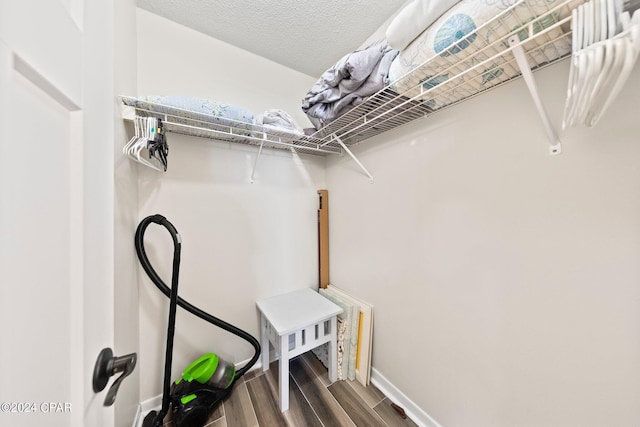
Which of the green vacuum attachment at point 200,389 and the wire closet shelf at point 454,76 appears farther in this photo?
the green vacuum attachment at point 200,389

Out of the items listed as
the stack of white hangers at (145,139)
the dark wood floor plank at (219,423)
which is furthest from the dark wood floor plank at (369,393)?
the stack of white hangers at (145,139)

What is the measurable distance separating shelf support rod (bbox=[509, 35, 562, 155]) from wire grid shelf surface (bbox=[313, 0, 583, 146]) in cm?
2

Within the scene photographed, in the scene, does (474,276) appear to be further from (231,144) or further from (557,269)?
(231,144)

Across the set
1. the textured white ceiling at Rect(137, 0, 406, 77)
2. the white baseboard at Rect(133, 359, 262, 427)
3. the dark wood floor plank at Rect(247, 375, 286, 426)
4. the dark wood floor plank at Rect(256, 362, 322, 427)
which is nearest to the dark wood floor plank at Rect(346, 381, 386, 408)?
the dark wood floor plank at Rect(256, 362, 322, 427)

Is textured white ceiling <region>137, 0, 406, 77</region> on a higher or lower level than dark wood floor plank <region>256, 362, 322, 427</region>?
higher

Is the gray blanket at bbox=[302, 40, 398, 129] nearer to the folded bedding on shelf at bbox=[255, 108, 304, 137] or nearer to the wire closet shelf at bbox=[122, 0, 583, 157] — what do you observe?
the wire closet shelf at bbox=[122, 0, 583, 157]

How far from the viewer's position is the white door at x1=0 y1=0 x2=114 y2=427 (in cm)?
26

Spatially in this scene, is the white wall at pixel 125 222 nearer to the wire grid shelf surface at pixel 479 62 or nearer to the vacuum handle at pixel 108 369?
the vacuum handle at pixel 108 369

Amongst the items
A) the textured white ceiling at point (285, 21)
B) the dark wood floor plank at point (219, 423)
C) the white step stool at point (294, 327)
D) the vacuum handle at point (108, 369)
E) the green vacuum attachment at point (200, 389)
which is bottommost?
the dark wood floor plank at point (219, 423)

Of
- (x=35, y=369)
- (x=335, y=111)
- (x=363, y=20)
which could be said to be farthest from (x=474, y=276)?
(x=363, y=20)

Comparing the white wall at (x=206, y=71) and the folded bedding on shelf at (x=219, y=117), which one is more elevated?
the white wall at (x=206, y=71)

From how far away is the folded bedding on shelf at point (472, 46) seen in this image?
61 cm

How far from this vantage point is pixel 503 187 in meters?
0.88

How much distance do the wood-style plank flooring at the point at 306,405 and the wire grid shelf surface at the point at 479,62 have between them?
1.72m
